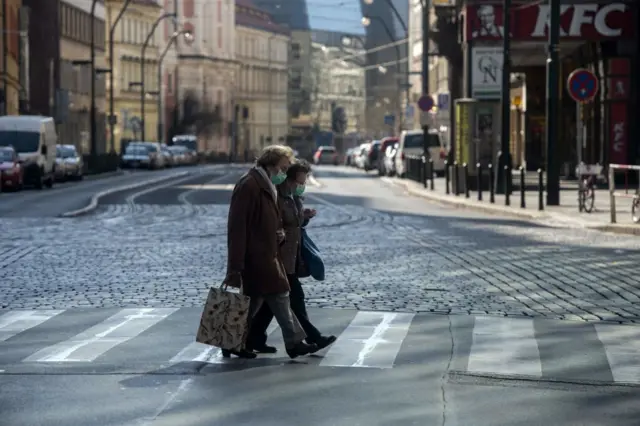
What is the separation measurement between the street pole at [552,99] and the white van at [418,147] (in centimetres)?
3104

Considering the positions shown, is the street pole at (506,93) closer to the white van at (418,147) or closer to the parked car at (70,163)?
the white van at (418,147)

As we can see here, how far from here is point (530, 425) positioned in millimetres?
9195

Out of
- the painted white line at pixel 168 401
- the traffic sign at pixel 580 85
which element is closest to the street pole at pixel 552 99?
the traffic sign at pixel 580 85

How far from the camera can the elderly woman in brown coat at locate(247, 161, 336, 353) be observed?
39.6 feet

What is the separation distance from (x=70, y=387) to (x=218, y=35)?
162 metres

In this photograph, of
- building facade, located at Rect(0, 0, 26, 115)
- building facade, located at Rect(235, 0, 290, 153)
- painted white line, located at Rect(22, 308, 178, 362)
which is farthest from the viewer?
building facade, located at Rect(235, 0, 290, 153)

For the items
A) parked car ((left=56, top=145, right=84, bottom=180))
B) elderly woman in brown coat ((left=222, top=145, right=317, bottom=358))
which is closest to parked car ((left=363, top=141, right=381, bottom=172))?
parked car ((left=56, top=145, right=84, bottom=180))

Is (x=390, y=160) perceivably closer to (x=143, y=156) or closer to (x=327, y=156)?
(x=143, y=156)

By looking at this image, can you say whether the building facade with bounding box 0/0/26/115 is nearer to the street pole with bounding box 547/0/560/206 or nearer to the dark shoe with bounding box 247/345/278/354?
the street pole with bounding box 547/0/560/206

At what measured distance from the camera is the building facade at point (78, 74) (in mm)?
106750

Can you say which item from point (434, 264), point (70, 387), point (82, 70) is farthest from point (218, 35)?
point (70, 387)

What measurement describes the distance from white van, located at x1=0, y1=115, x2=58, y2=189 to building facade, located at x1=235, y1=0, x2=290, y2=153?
4422 inches

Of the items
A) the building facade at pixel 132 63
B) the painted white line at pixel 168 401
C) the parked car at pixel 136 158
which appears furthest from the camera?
the building facade at pixel 132 63

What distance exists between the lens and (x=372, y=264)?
827 inches
